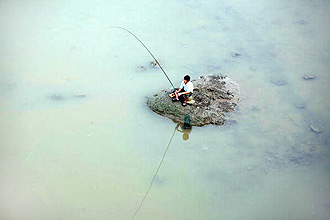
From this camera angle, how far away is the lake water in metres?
4.30

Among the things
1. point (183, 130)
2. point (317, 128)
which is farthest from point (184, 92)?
point (317, 128)

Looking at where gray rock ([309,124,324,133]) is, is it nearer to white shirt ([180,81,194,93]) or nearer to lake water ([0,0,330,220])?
lake water ([0,0,330,220])

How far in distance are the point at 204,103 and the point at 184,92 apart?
1.16ft

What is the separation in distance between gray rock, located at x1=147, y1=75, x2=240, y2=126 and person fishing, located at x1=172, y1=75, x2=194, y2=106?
0.27ft

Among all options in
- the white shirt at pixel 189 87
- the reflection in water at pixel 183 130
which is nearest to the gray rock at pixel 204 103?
the reflection in water at pixel 183 130

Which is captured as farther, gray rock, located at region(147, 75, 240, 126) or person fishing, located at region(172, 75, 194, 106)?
gray rock, located at region(147, 75, 240, 126)

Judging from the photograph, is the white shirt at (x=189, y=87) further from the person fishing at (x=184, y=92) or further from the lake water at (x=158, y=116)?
the lake water at (x=158, y=116)

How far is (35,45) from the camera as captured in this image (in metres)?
6.68

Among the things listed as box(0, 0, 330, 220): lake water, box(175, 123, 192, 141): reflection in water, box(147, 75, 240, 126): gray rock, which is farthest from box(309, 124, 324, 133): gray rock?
box(175, 123, 192, 141): reflection in water

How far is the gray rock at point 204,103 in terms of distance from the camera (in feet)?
16.9

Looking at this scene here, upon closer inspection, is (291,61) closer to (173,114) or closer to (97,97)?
(173,114)

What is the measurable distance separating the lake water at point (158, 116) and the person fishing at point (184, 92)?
361 mm

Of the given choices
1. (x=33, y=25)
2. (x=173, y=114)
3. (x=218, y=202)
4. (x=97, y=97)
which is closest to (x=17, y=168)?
(x=97, y=97)

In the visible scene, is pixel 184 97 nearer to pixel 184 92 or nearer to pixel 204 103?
pixel 184 92
